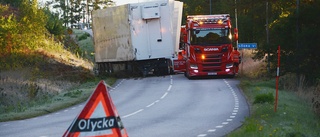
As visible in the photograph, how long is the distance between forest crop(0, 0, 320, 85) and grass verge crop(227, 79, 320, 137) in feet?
19.0

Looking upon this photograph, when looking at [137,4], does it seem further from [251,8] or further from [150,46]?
[251,8]

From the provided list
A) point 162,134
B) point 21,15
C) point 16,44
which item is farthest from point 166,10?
point 162,134

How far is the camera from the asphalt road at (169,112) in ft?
60.2

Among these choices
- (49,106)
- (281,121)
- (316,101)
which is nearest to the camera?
(281,121)

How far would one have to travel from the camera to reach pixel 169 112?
2386 cm

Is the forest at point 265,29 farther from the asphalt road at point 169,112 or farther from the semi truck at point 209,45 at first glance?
the asphalt road at point 169,112

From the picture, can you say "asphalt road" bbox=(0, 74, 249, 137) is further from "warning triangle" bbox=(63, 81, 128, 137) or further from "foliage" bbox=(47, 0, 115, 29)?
"foliage" bbox=(47, 0, 115, 29)

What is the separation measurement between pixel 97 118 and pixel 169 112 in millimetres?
16884

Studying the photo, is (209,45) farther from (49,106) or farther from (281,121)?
(281,121)

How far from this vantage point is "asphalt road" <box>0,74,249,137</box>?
1836 centimetres

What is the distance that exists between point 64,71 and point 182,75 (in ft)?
26.1

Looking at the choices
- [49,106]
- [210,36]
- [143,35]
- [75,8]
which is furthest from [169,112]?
[75,8]

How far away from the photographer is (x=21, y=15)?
53781 mm

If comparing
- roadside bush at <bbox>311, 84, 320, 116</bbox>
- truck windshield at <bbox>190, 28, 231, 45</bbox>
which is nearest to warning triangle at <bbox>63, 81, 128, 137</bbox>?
roadside bush at <bbox>311, 84, 320, 116</bbox>
